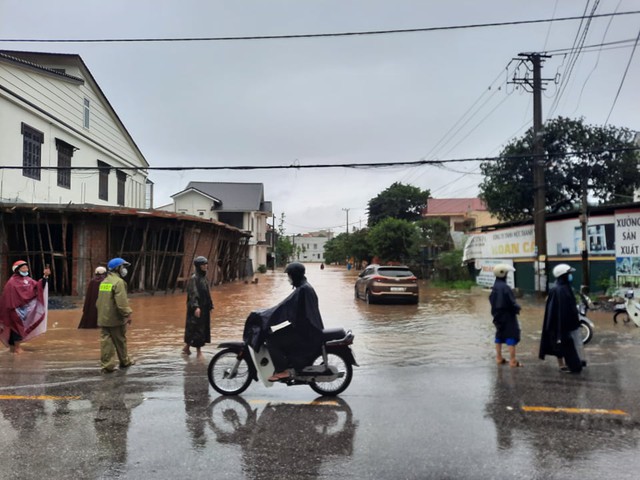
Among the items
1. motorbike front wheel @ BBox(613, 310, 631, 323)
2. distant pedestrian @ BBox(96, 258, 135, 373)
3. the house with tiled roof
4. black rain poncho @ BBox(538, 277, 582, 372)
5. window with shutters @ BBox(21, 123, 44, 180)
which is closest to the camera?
black rain poncho @ BBox(538, 277, 582, 372)

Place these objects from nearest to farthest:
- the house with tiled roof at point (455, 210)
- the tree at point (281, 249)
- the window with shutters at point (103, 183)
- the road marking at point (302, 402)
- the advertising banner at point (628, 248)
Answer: the road marking at point (302, 402) → the advertising banner at point (628, 248) → the window with shutters at point (103, 183) → the house with tiled roof at point (455, 210) → the tree at point (281, 249)

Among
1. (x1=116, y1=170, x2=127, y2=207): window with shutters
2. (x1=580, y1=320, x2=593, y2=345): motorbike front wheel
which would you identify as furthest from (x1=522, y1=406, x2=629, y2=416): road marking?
(x1=116, y1=170, x2=127, y2=207): window with shutters

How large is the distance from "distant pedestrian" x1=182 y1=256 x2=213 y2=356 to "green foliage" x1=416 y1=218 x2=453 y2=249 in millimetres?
28729

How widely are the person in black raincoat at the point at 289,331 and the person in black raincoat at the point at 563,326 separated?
3.62 meters

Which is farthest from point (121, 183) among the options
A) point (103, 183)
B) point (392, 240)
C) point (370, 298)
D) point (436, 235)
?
point (392, 240)

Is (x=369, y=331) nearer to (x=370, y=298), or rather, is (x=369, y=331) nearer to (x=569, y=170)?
(x=370, y=298)

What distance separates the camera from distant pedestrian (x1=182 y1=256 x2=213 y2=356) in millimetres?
9031

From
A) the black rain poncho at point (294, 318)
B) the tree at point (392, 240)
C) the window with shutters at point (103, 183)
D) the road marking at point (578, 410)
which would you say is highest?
the window with shutters at point (103, 183)

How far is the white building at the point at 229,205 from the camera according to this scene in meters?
51.8

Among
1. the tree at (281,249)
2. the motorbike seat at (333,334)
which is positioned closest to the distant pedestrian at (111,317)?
the motorbike seat at (333,334)

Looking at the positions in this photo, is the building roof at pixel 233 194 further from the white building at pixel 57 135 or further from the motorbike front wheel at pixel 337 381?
the motorbike front wheel at pixel 337 381

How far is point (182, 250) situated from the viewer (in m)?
23.6

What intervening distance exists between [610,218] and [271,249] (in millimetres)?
65175

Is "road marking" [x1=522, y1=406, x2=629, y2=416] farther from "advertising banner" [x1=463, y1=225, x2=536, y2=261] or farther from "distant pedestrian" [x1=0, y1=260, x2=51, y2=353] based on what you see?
"advertising banner" [x1=463, y1=225, x2=536, y2=261]
